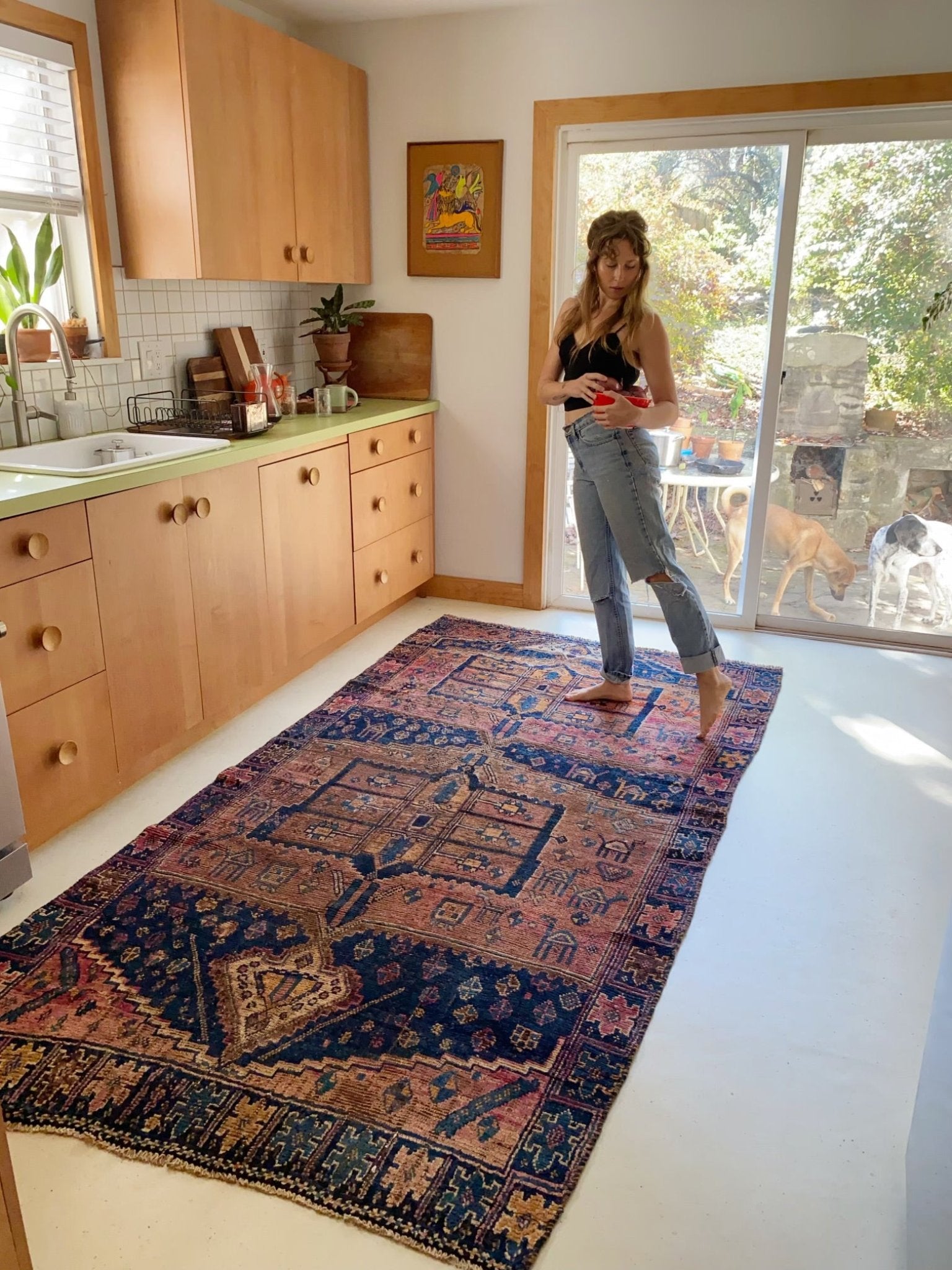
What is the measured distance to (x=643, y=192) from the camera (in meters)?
3.82

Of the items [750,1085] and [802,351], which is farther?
[802,351]

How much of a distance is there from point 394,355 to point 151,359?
1.22m

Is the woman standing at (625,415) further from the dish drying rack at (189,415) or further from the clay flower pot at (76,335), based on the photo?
the clay flower pot at (76,335)

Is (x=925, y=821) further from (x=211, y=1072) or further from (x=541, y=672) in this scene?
(x=211, y=1072)

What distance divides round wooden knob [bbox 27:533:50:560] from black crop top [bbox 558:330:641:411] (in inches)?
62.2

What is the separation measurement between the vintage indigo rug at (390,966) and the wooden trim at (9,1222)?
34 centimetres

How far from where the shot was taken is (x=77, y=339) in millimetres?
3062

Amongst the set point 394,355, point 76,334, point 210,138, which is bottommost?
point 394,355

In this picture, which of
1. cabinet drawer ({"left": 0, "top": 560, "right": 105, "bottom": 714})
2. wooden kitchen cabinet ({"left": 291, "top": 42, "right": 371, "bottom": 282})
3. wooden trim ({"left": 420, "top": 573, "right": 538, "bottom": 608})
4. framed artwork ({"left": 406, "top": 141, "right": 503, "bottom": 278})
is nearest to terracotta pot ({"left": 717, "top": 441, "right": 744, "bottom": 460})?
wooden trim ({"left": 420, "top": 573, "right": 538, "bottom": 608})

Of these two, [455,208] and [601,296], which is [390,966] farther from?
[455,208]

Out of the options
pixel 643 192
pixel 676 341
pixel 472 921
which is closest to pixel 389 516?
pixel 676 341

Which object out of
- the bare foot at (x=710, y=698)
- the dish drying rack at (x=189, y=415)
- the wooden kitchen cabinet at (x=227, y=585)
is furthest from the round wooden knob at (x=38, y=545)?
the bare foot at (x=710, y=698)

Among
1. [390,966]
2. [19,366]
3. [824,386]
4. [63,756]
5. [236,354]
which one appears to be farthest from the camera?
[824,386]

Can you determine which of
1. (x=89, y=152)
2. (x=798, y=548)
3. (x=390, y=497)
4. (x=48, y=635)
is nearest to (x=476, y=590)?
(x=390, y=497)
